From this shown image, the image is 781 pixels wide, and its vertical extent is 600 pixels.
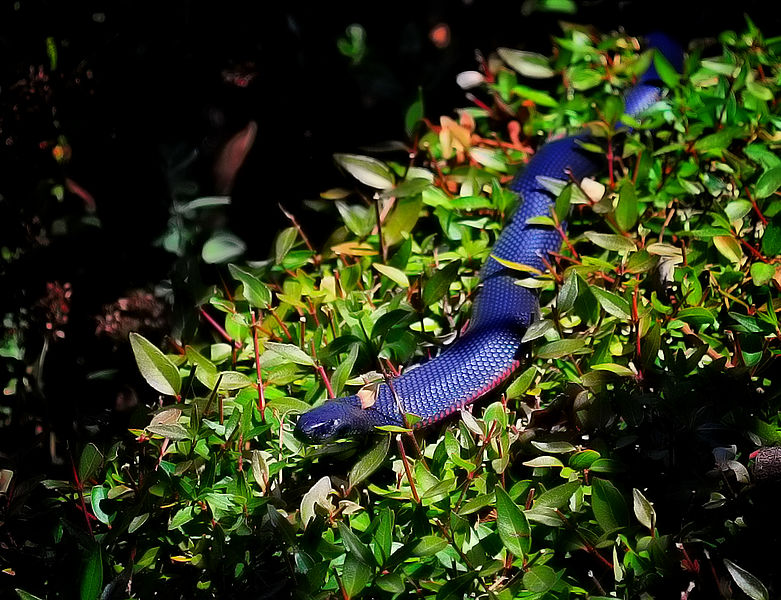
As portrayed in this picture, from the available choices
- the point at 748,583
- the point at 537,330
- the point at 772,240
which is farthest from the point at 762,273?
the point at 748,583

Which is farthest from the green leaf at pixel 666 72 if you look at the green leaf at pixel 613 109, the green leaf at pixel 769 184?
the green leaf at pixel 769 184

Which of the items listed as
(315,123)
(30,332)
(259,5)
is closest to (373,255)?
(315,123)

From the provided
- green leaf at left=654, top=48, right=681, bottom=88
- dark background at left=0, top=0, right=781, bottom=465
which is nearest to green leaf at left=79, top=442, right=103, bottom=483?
dark background at left=0, top=0, right=781, bottom=465

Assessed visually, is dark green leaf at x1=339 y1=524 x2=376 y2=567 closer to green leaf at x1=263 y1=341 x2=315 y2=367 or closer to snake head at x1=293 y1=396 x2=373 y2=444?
snake head at x1=293 y1=396 x2=373 y2=444

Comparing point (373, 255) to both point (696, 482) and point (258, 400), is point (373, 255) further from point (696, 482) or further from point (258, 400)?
point (696, 482)

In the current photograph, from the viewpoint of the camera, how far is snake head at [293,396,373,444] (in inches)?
80.8

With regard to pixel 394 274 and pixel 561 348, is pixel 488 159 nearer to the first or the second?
pixel 394 274

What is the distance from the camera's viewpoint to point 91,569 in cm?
166

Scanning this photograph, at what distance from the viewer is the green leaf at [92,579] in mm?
1652

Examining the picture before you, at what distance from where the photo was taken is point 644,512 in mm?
1767

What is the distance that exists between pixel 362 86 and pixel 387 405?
4.61 ft

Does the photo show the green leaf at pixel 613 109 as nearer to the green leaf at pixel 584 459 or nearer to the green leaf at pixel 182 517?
the green leaf at pixel 584 459

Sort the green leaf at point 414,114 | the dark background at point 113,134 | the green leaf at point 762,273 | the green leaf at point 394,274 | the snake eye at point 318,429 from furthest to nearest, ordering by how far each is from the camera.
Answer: the green leaf at point 414,114
the green leaf at point 394,274
the green leaf at point 762,273
the dark background at point 113,134
the snake eye at point 318,429

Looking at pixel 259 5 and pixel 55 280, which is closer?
pixel 55 280
